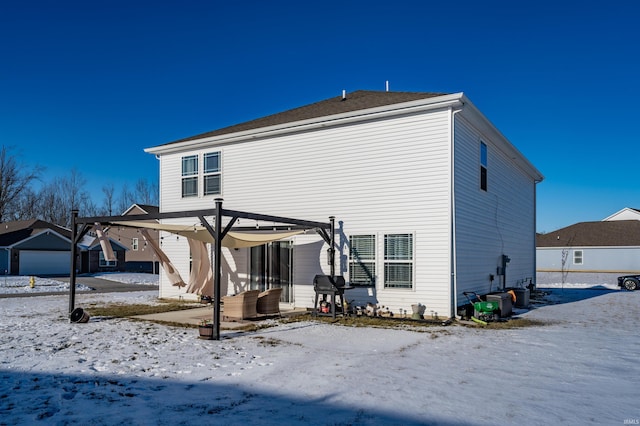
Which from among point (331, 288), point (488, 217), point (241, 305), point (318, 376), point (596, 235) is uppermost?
point (488, 217)

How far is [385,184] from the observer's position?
39.8 feet

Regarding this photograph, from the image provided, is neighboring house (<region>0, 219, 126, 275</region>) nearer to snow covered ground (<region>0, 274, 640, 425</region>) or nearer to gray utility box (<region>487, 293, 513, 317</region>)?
snow covered ground (<region>0, 274, 640, 425</region>)

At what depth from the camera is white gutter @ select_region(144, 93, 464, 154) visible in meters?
11.2

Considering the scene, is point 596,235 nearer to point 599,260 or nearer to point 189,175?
point 599,260

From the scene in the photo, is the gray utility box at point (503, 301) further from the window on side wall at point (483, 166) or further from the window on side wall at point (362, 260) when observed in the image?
the window on side wall at point (483, 166)

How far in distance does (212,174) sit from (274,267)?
3.76 meters

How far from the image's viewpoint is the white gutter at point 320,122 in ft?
36.7

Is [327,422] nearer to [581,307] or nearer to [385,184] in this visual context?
[385,184]

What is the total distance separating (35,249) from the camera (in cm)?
3509

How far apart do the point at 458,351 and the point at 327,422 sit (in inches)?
152

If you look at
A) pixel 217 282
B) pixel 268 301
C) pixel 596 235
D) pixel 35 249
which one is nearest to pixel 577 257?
pixel 596 235

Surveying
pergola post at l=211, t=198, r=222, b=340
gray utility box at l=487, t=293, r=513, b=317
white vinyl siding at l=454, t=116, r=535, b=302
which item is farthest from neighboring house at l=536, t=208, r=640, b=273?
pergola post at l=211, t=198, r=222, b=340

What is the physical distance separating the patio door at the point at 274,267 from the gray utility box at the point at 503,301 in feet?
17.3

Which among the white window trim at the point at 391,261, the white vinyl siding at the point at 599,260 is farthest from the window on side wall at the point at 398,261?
the white vinyl siding at the point at 599,260
